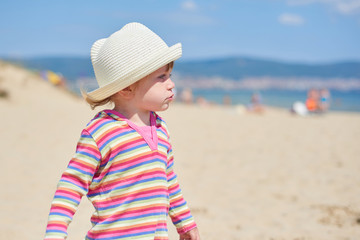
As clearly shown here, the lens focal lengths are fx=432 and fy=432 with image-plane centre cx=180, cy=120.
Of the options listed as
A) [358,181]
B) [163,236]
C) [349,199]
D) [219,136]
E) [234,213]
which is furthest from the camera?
[219,136]

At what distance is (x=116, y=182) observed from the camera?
5.84ft

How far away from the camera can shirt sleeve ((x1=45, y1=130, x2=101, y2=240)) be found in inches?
66.3

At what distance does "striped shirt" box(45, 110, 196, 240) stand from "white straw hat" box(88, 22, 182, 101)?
5.2 inches

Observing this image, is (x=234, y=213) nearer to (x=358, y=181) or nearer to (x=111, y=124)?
(x=358, y=181)

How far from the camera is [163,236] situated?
1.86m

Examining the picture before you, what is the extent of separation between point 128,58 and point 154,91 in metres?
0.19

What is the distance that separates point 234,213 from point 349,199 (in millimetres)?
1487

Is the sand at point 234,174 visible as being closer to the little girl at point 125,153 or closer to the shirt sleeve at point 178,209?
the shirt sleeve at point 178,209

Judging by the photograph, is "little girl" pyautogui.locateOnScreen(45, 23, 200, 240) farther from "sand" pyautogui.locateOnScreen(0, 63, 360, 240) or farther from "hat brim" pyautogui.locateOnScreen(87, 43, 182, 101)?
"sand" pyautogui.locateOnScreen(0, 63, 360, 240)

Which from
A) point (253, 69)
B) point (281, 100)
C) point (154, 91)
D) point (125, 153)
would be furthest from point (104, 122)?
point (253, 69)

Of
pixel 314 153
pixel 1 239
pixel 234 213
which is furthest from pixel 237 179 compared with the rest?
pixel 1 239

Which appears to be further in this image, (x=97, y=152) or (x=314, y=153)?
(x=314, y=153)

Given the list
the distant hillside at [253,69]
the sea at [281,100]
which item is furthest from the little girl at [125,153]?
the distant hillside at [253,69]

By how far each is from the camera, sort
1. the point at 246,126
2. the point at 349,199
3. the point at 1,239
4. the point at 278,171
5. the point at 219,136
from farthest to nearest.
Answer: the point at 246,126, the point at 219,136, the point at 278,171, the point at 349,199, the point at 1,239
